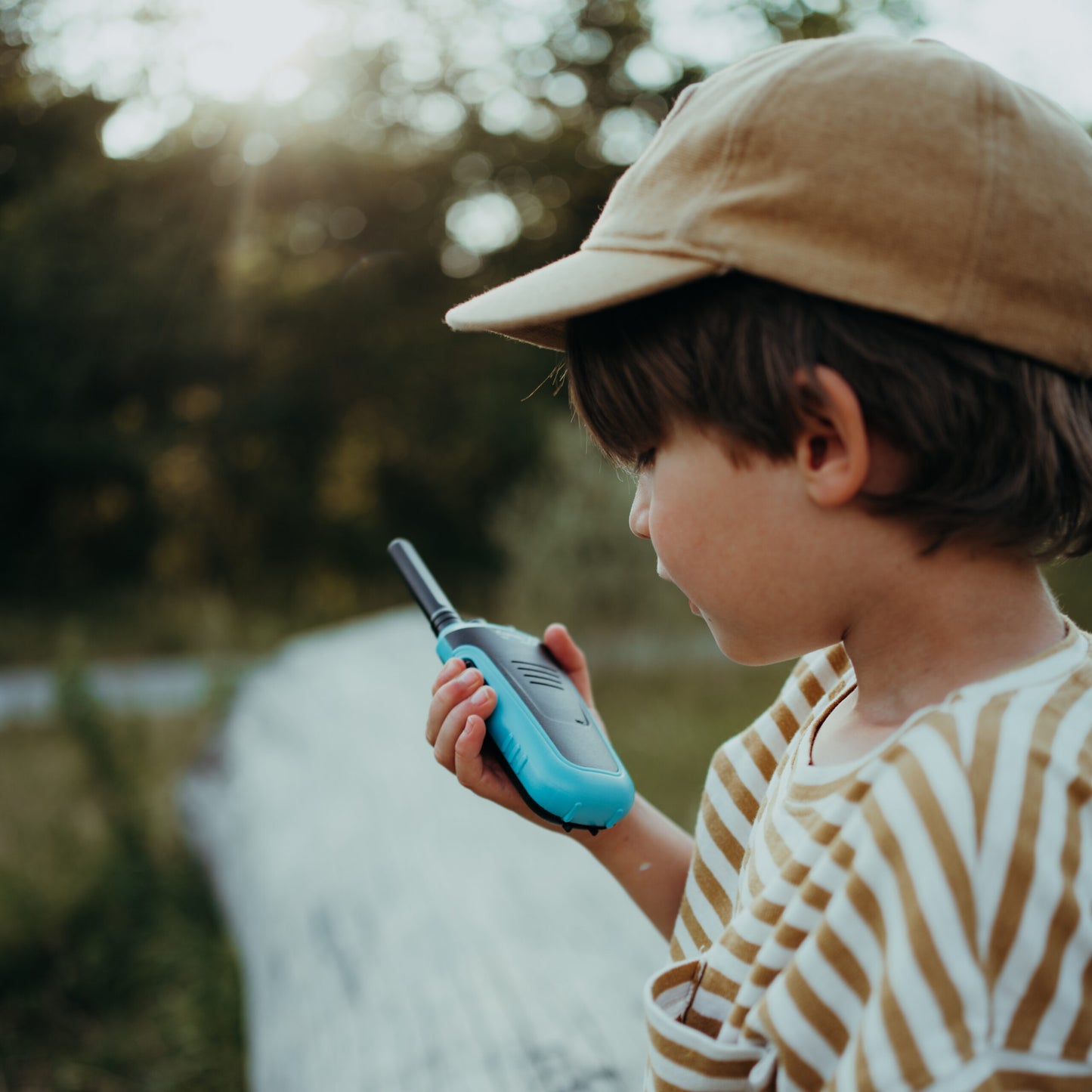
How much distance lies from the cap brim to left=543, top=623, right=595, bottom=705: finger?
43 centimetres

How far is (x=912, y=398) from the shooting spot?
0.76m

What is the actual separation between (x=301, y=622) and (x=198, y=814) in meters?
6.57

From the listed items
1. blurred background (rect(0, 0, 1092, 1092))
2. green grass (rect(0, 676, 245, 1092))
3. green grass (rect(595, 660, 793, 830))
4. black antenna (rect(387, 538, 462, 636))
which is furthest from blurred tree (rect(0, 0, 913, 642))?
black antenna (rect(387, 538, 462, 636))


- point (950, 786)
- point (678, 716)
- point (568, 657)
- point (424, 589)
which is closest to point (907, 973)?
point (950, 786)

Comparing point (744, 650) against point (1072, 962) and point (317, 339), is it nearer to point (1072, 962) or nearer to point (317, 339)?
point (1072, 962)

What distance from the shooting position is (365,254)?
12.7 metres

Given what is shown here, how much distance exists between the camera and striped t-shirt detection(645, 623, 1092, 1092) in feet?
2.15

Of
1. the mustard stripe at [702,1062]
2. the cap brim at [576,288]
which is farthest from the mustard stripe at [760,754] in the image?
the cap brim at [576,288]

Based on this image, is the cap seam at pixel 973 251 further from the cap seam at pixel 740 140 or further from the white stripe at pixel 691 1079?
the white stripe at pixel 691 1079

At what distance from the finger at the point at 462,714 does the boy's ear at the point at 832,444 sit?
1.36ft

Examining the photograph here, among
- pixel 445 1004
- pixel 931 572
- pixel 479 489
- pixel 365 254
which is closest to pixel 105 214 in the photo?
pixel 365 254

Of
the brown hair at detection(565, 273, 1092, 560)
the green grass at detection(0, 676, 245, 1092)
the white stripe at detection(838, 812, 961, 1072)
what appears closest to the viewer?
the white stripe at detection(838, 812, 961, 1072)

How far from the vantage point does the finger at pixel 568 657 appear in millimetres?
1255

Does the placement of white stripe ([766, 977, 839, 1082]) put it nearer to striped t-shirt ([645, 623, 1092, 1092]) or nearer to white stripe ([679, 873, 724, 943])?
striped t-shirt ([645, 623, 1092, 1092])
